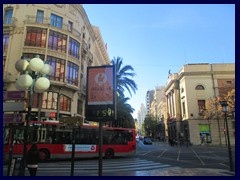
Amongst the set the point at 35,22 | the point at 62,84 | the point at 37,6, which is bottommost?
the point at 62,84

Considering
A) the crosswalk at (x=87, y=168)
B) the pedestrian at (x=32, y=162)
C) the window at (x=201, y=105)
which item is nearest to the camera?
the pedestrian at (x=32, y=162)

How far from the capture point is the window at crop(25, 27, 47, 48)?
2564 centimetres

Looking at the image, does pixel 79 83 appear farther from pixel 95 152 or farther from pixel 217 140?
pixel 217 140

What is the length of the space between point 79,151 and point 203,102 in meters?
36.6

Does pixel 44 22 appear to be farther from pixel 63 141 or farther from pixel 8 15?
pixel 63 141

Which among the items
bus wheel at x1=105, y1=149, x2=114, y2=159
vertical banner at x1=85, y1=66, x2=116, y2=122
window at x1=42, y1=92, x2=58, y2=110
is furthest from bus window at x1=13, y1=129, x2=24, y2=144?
vertical banner at x1=85, y1=66, x2=116, y2=122

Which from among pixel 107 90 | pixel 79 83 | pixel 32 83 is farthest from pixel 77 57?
pixel 107 90

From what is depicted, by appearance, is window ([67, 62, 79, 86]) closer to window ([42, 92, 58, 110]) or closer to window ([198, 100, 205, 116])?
window ([42, 92, 58, 110])

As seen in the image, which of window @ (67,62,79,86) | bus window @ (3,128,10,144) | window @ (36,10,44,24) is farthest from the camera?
window @ (67,62,79,86)

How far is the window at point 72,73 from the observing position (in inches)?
1091

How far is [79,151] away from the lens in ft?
58.7

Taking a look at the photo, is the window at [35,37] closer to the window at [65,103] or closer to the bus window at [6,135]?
the window at [65,103]

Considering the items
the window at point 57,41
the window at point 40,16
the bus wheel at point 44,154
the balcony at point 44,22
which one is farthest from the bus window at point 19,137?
the window at point 40,16

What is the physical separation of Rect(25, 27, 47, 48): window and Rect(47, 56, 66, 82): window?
6.48 feet
